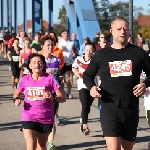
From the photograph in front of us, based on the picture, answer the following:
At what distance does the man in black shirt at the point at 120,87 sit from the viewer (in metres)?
6.03

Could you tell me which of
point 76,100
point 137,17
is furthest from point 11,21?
point 76,100

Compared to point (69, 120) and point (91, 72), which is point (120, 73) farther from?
point (69, 120)

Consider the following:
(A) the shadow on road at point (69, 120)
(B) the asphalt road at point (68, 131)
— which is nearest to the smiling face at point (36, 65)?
(B) the asphalt road at point (68, 131)

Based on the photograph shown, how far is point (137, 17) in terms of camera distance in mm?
83938

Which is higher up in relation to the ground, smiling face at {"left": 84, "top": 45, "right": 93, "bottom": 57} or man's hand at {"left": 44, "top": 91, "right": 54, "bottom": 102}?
smiling face at {"left": 84, "top": 45, "right": 93, "bottom": 57}

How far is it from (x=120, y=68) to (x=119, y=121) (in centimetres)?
55

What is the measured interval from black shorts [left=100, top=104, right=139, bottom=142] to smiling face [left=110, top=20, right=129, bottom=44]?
2.27 ft

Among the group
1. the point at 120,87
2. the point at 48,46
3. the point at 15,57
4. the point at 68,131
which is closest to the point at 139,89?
the point at 120,87

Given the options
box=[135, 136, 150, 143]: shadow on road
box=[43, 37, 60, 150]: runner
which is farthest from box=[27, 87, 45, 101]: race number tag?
box=[135, 136, 150, 143]: shadow on road

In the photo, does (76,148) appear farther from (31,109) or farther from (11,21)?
(11,21)

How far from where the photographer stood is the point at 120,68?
19.9ft

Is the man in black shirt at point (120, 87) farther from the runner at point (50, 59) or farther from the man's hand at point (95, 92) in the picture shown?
the runner at point (50, 59)

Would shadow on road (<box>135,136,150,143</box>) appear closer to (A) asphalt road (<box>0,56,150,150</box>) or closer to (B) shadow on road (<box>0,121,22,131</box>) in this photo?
(A) asphalt road (<box>0,56,150,150</box>)

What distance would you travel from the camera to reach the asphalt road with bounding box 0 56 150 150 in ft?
30.7
